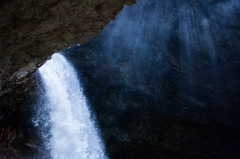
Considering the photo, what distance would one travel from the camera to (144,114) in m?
9.79

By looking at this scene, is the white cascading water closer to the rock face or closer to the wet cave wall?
the wet cave wall

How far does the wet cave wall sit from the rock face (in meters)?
6.26

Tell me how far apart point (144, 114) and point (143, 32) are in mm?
5865

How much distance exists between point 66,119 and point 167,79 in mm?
7020

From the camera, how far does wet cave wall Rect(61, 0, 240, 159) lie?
8781 millimetres

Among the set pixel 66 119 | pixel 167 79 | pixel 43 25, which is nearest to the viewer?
pixel 43 25

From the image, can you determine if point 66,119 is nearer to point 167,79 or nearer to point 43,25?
point 43,25

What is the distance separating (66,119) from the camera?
7.24 meters

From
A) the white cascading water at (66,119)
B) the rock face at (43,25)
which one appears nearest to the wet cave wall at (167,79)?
the white cascading water at (66,119)

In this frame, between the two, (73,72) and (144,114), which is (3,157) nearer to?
(73,72)

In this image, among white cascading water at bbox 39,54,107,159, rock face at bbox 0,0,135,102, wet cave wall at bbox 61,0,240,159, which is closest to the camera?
rock face at bbox 0,0,135,102

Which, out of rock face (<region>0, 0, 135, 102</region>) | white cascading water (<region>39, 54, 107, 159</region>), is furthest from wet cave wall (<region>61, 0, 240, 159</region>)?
rock face (<region>0, 0, 135, 102</region>)

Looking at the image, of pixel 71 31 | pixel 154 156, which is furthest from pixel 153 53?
pixel 71 31

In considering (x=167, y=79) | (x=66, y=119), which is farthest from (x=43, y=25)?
(x=167, y=79)
